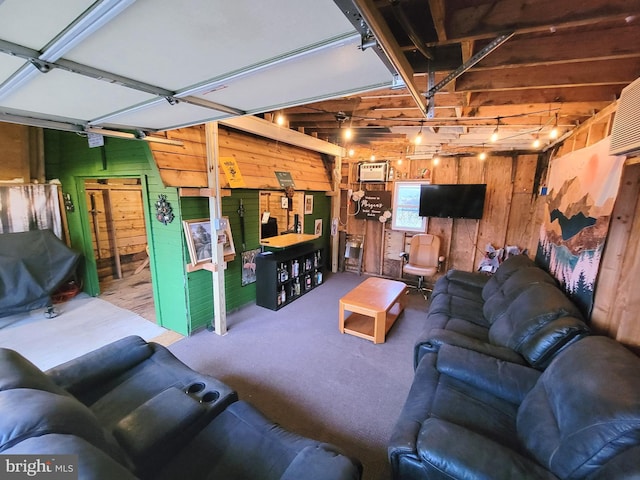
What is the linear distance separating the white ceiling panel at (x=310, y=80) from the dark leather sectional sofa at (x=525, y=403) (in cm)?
172

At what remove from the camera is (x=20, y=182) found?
3.69 meters

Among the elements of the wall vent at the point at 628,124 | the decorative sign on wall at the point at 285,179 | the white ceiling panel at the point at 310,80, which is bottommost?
the decorative sign on wall at the point at 285,179

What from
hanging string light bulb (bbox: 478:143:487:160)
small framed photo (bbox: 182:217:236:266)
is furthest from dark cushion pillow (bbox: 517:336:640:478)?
hanging string light bulb (bbox: 478:143:487:160)

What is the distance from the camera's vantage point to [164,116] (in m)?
1.96

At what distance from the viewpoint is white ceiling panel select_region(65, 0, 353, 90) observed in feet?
2.58

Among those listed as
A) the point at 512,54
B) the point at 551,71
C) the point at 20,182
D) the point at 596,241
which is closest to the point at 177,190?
the point at 20,182

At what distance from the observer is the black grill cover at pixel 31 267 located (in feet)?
10.9

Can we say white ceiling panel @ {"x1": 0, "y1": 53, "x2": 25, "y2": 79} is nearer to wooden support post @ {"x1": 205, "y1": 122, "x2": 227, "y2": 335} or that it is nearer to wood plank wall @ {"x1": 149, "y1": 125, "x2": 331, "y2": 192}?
wood plank wall @ {"x1": 149, "y1": 125, "x2": 331, "y2": 192}

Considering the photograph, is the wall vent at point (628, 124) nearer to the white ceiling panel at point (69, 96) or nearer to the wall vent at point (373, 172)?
the white ceiling panel at point (69, 96)

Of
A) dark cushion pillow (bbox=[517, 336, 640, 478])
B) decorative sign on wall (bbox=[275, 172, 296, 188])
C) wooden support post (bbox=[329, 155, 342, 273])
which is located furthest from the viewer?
wooden support post (bbox=[329, 155, 342, 273])

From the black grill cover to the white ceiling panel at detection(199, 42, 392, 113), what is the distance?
153 inches

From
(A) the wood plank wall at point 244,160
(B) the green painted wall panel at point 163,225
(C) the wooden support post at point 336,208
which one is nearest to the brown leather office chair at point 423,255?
(C) the wooden support post at point 336,208

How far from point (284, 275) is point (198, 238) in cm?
144

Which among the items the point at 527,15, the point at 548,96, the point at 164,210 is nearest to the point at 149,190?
the point at 164,210
